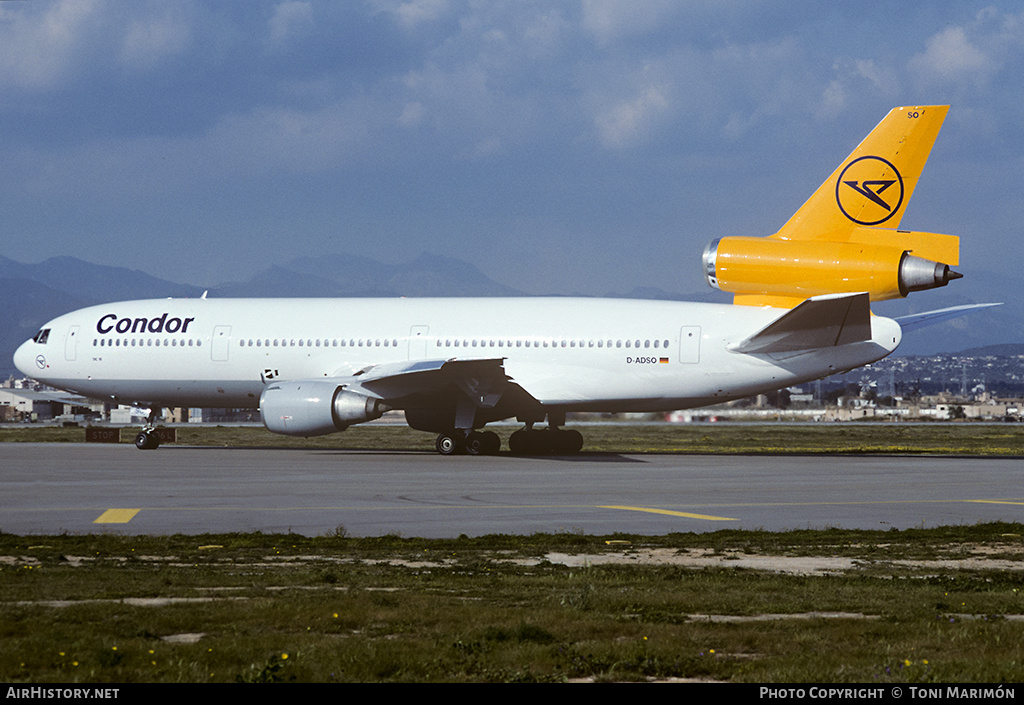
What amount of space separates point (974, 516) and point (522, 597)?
10699 millimetres

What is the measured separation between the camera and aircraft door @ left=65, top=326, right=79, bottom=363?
1486 inches

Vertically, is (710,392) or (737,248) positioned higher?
(737,248)

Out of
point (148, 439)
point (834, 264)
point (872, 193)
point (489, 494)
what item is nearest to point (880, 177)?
point (872, 193)

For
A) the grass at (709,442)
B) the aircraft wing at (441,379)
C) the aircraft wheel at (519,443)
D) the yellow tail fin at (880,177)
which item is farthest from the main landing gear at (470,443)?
the yellow tail fin at (880,177)

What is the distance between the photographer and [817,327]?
30.9m

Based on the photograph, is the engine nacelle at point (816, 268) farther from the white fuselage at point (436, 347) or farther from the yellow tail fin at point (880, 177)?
the white fuselage at point (436, 347)

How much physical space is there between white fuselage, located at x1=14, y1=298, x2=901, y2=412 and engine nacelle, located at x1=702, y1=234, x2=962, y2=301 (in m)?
1.36

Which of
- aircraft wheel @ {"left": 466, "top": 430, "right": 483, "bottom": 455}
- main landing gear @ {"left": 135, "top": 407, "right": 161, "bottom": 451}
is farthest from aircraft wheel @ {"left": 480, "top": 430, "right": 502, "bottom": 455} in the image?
main landing gear @ {"left": 135, "top": 407, "right": 161, "bottom": 451}

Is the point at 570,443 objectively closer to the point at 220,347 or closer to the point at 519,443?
the point at 519,443

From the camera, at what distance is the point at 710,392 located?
32.9m

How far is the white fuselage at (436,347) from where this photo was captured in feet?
107

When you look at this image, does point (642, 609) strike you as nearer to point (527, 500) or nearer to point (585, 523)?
point (585, 523)

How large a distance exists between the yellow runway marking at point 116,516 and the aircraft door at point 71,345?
21676 mm
